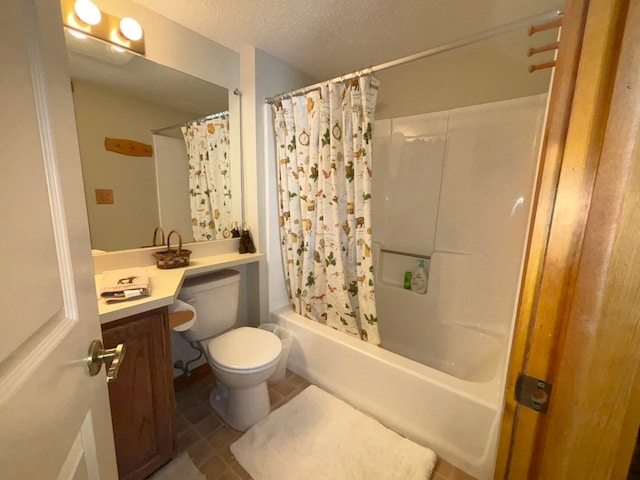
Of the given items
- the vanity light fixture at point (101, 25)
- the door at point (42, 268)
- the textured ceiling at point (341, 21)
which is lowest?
the door at point (42, 268)

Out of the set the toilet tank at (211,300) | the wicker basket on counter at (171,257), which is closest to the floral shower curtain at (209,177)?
the wicker basket on counter at (171,257)

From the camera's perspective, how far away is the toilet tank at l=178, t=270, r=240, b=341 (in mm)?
1466

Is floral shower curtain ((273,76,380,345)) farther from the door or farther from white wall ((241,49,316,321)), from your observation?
the door

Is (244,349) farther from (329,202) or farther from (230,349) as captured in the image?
(329,202)

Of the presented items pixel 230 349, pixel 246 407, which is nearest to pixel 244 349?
pixel 230 349

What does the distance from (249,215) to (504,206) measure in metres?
1.73

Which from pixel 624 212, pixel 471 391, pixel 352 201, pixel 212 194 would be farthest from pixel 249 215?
pixel 624 212

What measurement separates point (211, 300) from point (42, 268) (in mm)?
1206

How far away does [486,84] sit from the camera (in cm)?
172

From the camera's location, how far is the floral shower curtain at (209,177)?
172cm

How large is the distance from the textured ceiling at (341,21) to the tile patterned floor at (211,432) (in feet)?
7.18

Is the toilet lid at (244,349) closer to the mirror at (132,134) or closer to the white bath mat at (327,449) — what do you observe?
the white bath mat at (327,449)

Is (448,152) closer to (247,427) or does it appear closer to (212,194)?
(212,194)

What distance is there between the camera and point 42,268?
1.27 ft
